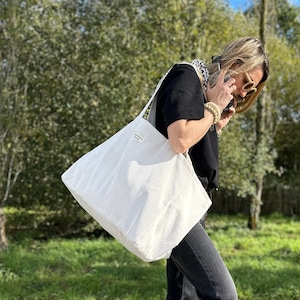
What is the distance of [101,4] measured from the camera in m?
8.29

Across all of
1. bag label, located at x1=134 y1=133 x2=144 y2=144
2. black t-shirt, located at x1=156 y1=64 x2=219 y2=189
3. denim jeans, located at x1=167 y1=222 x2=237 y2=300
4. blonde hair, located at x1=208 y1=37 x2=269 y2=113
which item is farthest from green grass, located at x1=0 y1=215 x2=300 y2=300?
blonde hair, located at x1=208 y1=37 x2=269 y2=113

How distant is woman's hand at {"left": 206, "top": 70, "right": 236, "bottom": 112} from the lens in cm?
216

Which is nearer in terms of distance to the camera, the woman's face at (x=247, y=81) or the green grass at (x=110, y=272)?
the woman's face at (x=247, y=81)

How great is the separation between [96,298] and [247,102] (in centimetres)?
259

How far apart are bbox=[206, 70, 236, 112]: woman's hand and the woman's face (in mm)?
60

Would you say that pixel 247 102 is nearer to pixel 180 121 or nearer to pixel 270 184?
pixel 180 121

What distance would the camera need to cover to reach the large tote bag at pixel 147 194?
6.61ft

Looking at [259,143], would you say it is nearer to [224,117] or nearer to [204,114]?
[224,117]

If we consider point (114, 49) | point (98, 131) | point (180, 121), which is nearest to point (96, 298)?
point (180, 121)

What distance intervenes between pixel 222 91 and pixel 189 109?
0.84 ft

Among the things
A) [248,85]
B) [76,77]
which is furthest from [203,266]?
[76,77]

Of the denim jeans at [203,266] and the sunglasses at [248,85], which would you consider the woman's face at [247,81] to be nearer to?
the sunglasses at [248,85]

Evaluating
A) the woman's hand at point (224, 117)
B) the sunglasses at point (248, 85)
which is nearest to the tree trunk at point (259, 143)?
the woman's hand at point (224, 117)

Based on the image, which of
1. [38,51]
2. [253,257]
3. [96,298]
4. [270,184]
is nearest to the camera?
[96,298]
